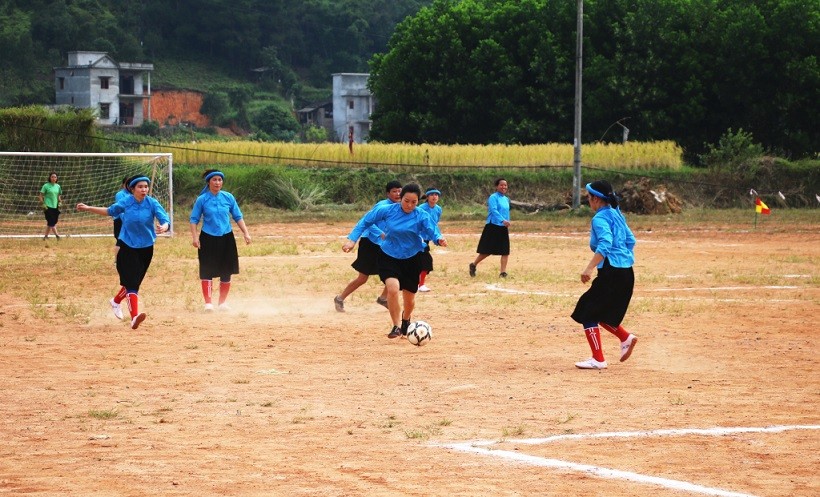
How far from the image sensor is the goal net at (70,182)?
120 feet

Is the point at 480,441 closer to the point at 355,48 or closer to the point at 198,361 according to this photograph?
the point at 198,361

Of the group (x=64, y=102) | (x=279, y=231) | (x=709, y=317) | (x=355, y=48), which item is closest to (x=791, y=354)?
(x=709, y=317)

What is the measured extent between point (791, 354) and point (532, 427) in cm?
462

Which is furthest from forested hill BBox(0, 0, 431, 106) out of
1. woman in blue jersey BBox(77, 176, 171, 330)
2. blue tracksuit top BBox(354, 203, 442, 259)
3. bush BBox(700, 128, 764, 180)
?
blue tracksuit top BBox(354, 203, 442, 259)

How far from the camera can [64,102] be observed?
269 ft

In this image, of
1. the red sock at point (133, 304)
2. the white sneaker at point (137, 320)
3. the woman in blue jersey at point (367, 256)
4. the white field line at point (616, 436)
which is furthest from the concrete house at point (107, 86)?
the white field line at point (616, 436)

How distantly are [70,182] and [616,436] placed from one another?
33184 millimetres

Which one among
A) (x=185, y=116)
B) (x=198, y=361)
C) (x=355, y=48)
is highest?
(x=355, y=48)

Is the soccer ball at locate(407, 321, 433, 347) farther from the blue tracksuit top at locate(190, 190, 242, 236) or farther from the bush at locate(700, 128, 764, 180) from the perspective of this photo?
the bush at locate(700, 128, 764, 180)

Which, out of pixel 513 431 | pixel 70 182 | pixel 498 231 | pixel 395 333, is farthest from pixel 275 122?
pixel 513 431

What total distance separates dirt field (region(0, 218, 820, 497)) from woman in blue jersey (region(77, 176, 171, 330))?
1.88 ft

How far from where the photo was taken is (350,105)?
3627 inches

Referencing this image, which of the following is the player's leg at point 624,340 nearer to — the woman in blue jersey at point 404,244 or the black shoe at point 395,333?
the woman in blue jersey at point 404,244

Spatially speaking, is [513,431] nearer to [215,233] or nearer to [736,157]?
[215,233]
